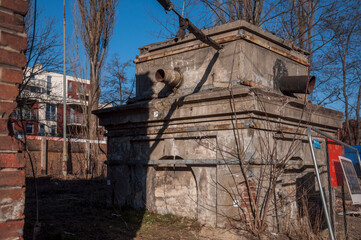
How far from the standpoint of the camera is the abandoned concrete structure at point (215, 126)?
702 cm

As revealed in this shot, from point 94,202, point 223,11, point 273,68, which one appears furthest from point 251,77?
point 223,11

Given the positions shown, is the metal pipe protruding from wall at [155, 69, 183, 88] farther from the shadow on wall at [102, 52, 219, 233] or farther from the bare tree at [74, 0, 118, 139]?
the bare tree at [74, 0, 118, 139]

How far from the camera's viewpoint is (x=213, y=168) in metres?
7.44

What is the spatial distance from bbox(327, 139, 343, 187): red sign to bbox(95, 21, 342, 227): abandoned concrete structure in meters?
1.13

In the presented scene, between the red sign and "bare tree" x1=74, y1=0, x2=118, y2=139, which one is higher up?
"bare tree" x1=74, y1=0, x2=118, y2=139

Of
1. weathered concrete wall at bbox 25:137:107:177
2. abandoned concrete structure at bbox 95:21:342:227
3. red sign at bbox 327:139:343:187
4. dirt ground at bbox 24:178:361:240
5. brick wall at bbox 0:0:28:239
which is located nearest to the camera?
brick wall at bbox 0:0:28:239

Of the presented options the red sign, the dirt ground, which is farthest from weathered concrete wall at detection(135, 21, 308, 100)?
the dirt ground

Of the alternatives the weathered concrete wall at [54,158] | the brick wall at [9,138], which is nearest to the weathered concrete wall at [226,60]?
the brick wall at [9,138]

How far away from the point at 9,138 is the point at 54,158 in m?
21.1

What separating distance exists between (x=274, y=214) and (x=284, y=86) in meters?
2.94

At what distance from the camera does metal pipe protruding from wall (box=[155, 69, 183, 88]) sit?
8.12 m

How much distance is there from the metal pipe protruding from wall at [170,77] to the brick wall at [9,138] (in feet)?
17.6

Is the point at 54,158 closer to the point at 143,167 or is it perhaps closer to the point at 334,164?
the point at 143,167

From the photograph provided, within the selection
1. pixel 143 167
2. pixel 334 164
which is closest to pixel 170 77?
pixel 143 167
